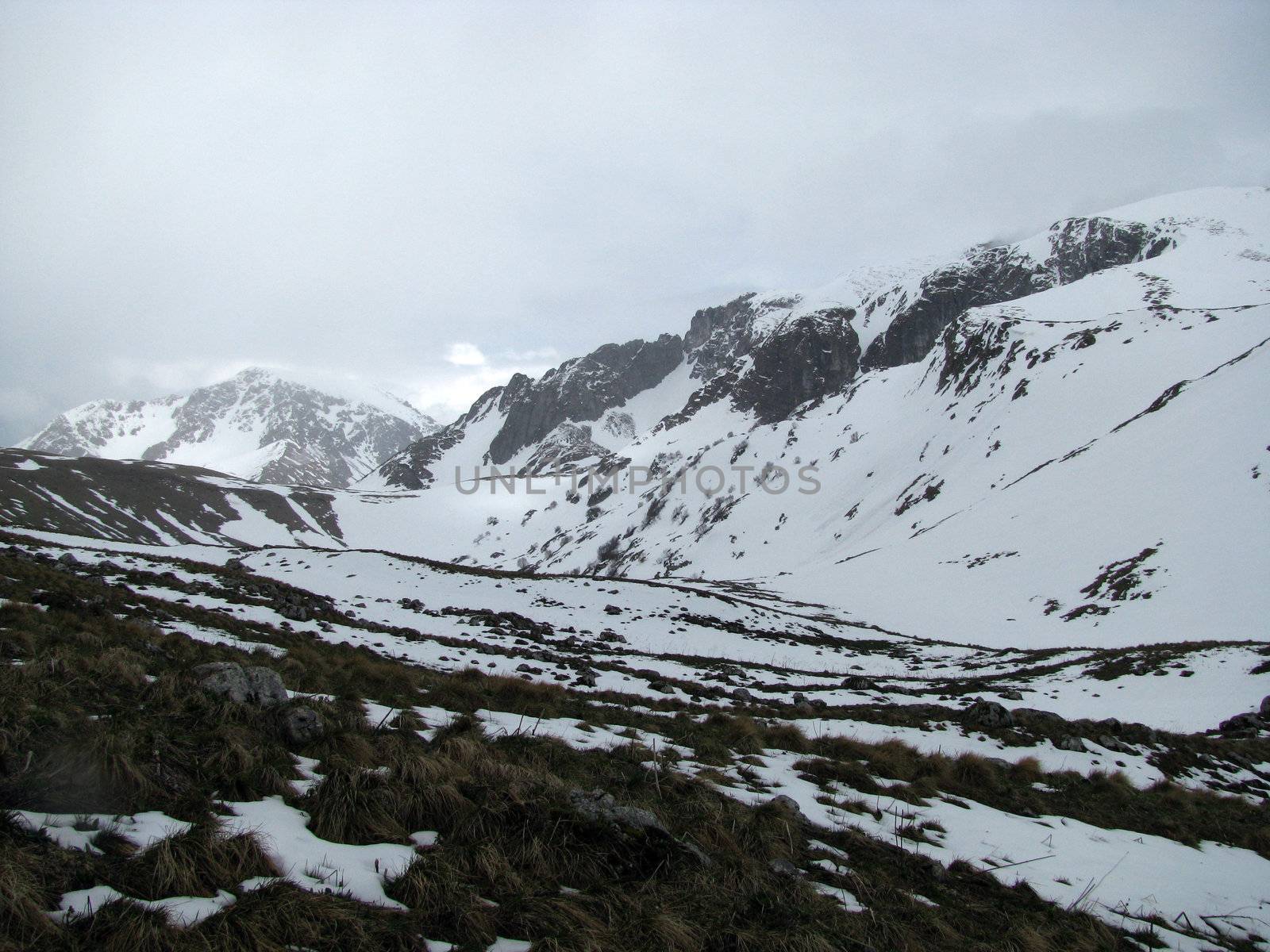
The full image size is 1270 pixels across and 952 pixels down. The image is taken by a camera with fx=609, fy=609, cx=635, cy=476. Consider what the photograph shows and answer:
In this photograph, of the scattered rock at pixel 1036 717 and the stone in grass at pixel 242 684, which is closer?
the stone in grass at pixel 242 684

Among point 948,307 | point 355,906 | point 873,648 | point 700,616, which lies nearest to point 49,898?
point 355,906

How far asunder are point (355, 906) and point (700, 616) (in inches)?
1298

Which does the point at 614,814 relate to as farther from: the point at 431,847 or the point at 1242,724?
the point at 1242,724

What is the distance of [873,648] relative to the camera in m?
35.9

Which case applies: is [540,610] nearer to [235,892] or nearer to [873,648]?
[873,648]

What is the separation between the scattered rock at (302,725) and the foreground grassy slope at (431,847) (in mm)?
75

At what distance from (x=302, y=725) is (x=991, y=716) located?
1568 centimetres

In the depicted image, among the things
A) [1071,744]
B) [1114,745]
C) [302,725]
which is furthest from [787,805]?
[1114,745]

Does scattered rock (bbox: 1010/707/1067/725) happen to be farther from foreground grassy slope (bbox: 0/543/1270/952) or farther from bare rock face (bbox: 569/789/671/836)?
bare rock face (bbox: 569/789/671/836)

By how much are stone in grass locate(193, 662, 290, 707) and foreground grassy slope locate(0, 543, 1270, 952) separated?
0.82ft

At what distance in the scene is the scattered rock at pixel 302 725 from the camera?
644 centimetres

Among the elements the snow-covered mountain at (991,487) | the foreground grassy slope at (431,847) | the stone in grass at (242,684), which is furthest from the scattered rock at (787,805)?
the snow-covered mountain at (991,487)

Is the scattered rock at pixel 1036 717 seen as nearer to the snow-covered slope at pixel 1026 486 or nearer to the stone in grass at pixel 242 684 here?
the stone in grass at pixel 242 684
